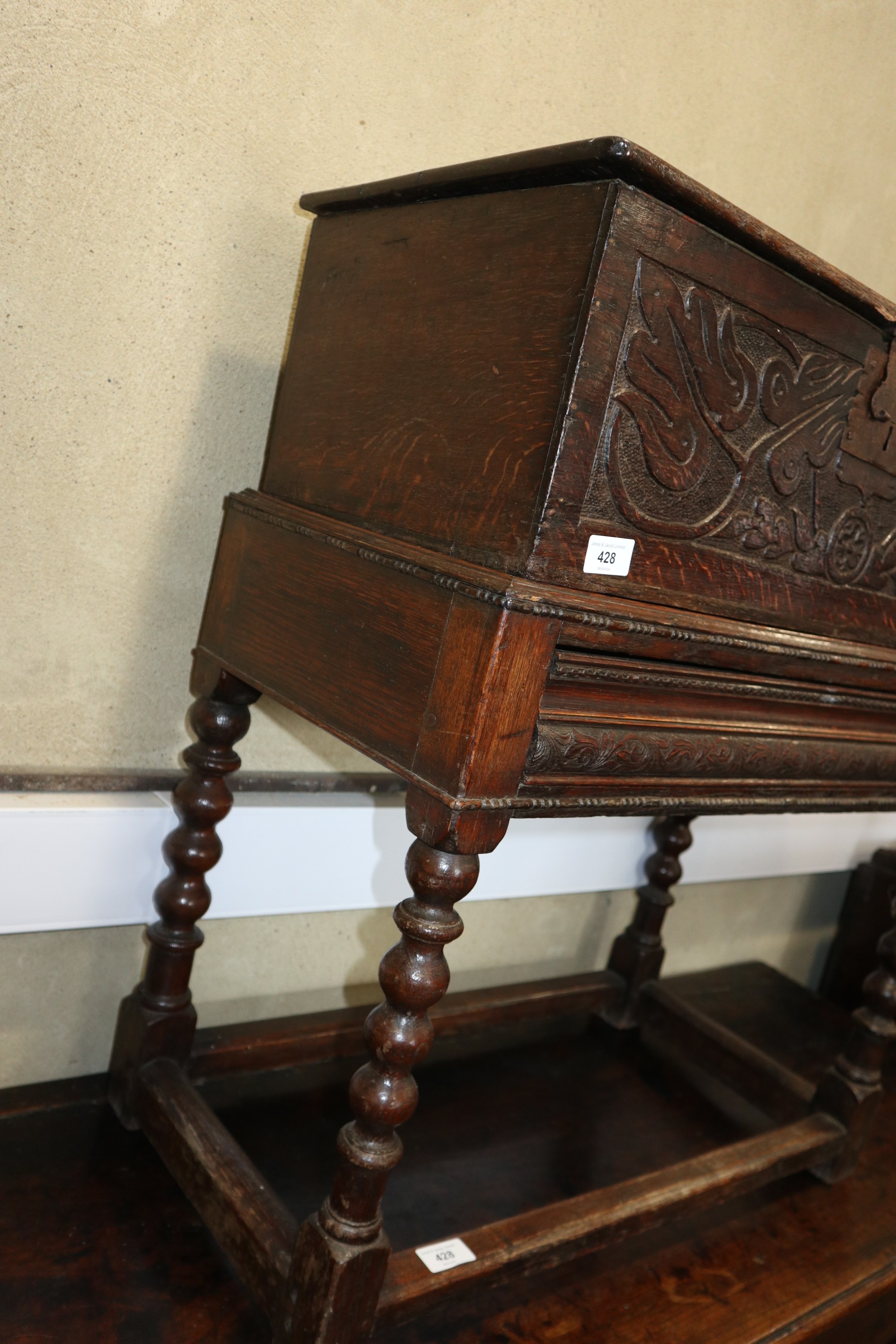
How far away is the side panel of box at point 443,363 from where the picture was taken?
0.90m

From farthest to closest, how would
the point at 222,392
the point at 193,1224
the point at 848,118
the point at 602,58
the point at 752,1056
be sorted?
the point at 848,118
the point at 752,1056
the point at 602,58
the point at 222,392
the point at 193,1224

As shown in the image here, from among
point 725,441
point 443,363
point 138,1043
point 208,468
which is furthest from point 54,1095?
point 725,441

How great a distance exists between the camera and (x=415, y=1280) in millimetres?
1093

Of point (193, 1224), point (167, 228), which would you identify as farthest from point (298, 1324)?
point (167, 228)

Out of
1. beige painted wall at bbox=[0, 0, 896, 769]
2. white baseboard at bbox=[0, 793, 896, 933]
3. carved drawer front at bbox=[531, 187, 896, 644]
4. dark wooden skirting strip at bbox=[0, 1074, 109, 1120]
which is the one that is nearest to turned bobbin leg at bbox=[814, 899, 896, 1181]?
white baseboard at bbox=[0, 793, 896, 933]

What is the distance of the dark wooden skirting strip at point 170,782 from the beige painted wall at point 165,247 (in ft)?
0.07

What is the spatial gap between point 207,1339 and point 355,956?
27.3 inches

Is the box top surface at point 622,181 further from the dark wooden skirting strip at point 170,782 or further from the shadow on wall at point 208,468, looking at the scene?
the dark wooden skirting strip at point 170,782

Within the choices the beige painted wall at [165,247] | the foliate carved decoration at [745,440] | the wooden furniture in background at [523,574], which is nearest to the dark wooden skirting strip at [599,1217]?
the wooden furniture in background at [523,574]

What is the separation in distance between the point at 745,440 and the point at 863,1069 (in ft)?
3.89

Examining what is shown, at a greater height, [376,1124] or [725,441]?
[725,441]

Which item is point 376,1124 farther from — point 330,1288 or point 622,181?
point 622,181

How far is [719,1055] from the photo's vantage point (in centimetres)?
192

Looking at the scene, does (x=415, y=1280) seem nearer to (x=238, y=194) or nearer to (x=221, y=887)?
(x=221, y=887)
